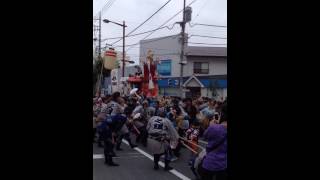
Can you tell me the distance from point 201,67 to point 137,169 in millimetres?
25805

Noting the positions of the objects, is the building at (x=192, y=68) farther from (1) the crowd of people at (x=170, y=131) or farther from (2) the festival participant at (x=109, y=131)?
(2) the festival participant at (x=109, y=131)

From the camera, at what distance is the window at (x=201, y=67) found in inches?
1310

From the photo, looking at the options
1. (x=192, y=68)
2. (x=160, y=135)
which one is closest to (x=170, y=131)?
(x=160, y=135)

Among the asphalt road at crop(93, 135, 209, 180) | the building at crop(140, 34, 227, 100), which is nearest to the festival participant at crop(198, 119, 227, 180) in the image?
the asphalt road at crop(93, 135, 209, 180)

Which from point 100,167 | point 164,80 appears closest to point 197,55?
point 164,80

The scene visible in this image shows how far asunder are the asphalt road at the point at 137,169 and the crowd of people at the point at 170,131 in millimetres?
236

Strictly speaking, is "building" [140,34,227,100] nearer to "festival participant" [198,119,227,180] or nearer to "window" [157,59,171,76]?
"window" [157,59,171,76]

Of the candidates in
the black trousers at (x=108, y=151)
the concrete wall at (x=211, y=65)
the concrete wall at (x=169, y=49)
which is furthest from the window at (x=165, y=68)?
the black trousers at (x=108, y=151)

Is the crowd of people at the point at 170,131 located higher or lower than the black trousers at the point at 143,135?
higher
